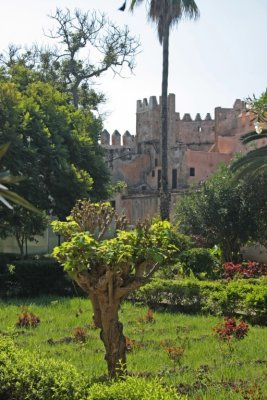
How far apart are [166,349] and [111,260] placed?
2.98 m

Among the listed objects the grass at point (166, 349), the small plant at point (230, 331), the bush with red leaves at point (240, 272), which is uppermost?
the bush with red leaves at point (240, 272)

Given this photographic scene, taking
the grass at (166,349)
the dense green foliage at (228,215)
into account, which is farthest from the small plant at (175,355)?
the dense green foliage at (228,215)

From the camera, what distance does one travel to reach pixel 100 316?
7324 millimetres

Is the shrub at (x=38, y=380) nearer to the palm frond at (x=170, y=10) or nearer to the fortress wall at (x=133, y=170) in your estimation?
the palm frond at (x=170, y=10)

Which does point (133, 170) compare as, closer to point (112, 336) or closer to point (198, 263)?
point (198, 263)

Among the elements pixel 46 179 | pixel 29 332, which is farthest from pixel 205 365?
pixel 46 179

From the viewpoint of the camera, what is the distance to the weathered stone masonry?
1588 inches

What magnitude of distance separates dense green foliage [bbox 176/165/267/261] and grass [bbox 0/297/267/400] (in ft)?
42.3

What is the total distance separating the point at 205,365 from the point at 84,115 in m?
18.7

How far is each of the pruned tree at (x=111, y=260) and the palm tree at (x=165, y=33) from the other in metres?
17.5

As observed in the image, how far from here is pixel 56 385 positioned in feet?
18.9

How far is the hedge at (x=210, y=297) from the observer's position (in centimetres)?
1298

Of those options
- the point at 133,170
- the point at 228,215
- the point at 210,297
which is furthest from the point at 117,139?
the point at 210,297

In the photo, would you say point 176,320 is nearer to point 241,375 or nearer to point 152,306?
point 152,306
